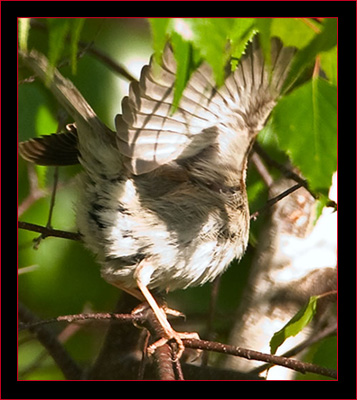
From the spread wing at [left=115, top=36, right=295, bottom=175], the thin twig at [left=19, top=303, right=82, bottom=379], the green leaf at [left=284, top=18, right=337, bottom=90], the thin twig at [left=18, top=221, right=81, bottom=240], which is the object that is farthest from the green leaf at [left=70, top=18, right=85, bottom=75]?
the thin twig at [left=19, top=303, right=82, bottom=379]

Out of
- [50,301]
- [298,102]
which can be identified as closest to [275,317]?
[50,301]

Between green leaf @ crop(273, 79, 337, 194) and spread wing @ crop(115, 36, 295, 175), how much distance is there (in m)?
0.60

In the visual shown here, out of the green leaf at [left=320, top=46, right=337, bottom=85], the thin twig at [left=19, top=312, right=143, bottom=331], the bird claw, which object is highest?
the green leaf at [left=320, top=46, right=337, bottom=85]

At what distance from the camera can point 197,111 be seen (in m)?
2.20

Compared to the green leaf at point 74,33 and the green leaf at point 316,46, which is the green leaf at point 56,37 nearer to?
the green leaf at point 74,33

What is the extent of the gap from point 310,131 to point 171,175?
3.44ft

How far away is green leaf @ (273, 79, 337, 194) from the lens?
55.3 inches

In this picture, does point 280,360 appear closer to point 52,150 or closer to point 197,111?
point 197,111

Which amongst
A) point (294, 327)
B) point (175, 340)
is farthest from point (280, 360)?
point (175, 340)

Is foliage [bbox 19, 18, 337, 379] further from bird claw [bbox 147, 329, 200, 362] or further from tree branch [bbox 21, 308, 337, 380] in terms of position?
bird claw [bbox 147, 329, 200, 362]

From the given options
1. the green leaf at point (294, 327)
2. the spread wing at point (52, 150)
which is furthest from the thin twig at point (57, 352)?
the green leaf at point (294, 327)

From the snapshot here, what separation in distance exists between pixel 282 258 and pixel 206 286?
1.42ft

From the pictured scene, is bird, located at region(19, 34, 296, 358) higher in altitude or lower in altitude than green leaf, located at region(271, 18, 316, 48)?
lower

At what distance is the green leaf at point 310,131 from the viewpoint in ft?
4.61
